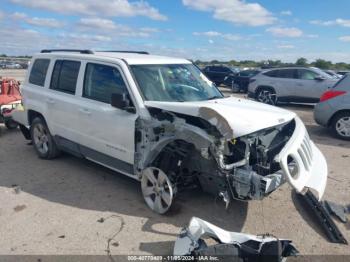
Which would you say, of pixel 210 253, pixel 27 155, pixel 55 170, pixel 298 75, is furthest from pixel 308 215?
pixel 298 75

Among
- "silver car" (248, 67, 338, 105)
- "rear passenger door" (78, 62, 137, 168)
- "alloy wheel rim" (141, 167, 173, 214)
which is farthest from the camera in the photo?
"silver car" (248, 67, 338, 105)

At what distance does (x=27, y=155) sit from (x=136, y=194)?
122 inches

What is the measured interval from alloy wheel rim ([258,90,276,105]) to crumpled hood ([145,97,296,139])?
34.5 ft

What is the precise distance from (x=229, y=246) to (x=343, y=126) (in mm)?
6665

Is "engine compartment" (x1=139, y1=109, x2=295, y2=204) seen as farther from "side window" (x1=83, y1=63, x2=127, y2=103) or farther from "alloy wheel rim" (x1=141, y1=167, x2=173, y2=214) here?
"side window" (x1=83, y1=63, x2=127, y2=103)

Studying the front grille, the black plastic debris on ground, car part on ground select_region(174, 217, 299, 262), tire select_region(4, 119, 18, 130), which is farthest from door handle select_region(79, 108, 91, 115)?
tire select_region(4, 119, 18, 130)

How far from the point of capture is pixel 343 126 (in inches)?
343

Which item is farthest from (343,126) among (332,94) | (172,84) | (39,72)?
(39,72)

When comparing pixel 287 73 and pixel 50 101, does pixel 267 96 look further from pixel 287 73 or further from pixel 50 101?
pixel 50 101

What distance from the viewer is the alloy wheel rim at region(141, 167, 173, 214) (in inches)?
172

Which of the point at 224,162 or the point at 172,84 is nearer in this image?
the point at 224,162

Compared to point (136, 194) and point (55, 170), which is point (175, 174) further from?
point (55, 170)

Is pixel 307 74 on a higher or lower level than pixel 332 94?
higher

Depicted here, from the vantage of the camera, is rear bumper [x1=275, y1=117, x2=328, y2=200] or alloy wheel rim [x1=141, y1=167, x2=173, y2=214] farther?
alloy wheel rim [x1=141, y1=167, x2=173, y2=214]
